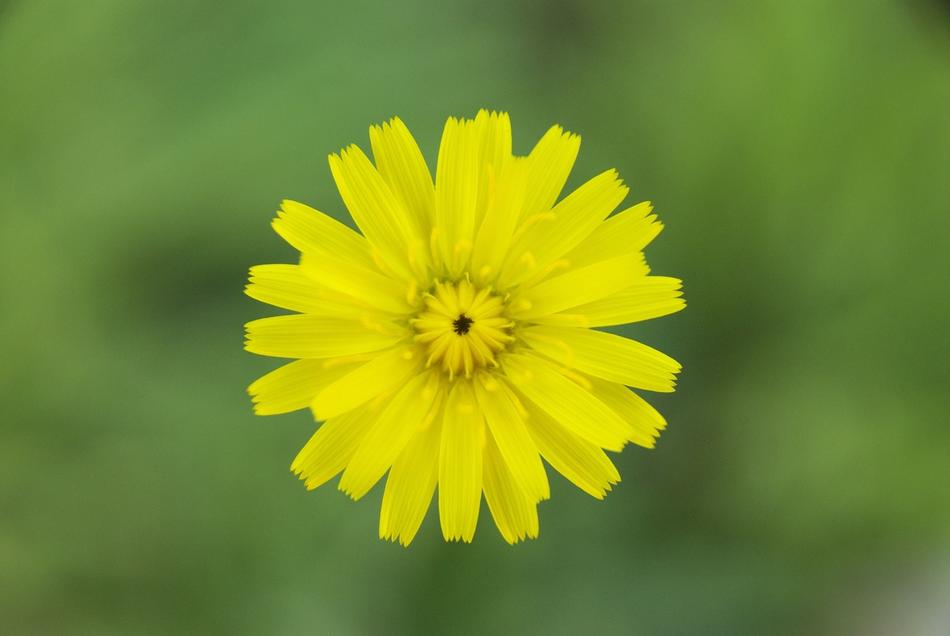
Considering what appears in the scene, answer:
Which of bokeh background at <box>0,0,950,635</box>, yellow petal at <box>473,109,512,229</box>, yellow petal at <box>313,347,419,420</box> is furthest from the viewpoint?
bokeh background at <box>0,0,950,635</box>

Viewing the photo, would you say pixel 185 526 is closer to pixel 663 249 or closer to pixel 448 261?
pixel 448 261

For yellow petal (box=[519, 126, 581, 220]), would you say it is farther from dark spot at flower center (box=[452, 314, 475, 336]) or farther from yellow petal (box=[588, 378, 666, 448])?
yellow petal (box=[588, 378, 666, 448])

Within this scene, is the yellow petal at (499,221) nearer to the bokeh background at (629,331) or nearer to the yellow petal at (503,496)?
the yellow petal at (503,496)

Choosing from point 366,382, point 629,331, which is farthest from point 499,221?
point 629,331

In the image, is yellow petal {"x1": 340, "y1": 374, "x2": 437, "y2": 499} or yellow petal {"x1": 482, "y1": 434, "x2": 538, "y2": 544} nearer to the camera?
yellow petal {"x1": 340, "y1": 374, "x2": 437, "y2": 499}

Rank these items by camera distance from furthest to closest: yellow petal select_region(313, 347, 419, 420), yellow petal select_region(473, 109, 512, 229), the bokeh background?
1. the bokeh background
2. yellow petal select_region(473, 109, 512, 229)
3. yellow petal select_region(313, 347, 419, 420)

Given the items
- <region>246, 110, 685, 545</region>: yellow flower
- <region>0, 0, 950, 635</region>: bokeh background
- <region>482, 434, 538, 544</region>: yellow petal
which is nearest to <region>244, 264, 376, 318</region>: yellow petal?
<region>246, 110, 685, 545</region>: yellow flower
